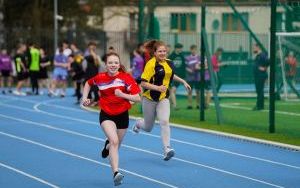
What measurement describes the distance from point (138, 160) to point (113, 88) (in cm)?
→ 269

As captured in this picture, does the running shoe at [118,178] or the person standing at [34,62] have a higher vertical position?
the person standing at [34,62]

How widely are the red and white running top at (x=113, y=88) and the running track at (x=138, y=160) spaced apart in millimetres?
1014

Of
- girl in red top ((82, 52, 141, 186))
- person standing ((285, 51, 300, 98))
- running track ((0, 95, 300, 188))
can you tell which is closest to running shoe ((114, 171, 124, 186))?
running track ((0, 95, 300, 188))

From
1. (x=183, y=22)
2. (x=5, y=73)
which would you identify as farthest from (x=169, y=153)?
(x=5, y=73)

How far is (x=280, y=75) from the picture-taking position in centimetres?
2500

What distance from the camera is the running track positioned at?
12.0m

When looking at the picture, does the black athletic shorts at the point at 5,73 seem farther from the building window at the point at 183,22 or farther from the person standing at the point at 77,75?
the building window at the point at 183,22

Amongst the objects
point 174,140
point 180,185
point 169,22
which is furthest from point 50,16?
point 180,185

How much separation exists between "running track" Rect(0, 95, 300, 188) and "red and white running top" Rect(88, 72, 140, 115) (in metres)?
→ 1.01

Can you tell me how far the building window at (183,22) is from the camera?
88.6 ft

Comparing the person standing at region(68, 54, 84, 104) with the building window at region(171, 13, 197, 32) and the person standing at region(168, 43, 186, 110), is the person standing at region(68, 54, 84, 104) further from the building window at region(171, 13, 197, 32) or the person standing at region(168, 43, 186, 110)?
the person standing at region(168, 43, 186, 110)

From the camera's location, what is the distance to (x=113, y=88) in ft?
39.0

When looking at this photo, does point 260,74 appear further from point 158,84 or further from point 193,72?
point 158,84

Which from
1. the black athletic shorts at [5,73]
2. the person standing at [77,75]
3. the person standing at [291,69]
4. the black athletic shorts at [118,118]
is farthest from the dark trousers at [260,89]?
the black athletic shorts at [5,73]
